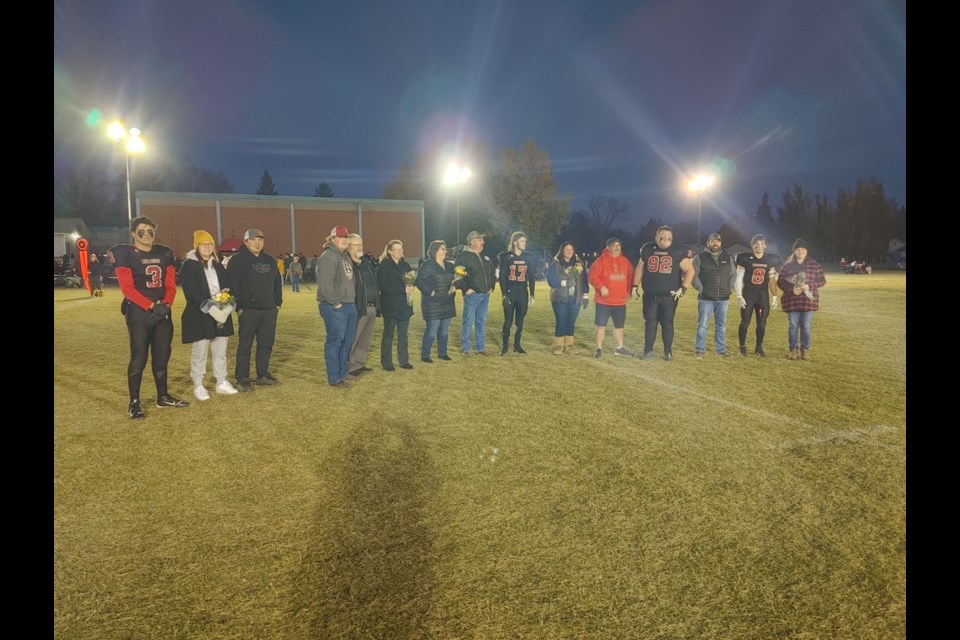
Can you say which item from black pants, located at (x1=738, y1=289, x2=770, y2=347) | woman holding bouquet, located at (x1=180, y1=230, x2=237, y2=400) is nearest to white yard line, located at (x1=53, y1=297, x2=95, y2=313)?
woman holding bouquet, located at (x1=180, y1=230, x2=237, y2=400)

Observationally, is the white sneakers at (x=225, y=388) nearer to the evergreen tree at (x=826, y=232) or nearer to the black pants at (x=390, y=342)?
the black pants at (x=390, y=342)

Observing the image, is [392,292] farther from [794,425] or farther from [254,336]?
[794,425]

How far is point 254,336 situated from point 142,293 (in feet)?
5.65

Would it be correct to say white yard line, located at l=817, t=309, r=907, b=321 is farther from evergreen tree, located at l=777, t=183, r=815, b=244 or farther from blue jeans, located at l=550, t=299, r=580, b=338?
evergreen tree, located at l=777, t=183, r=815, b=244

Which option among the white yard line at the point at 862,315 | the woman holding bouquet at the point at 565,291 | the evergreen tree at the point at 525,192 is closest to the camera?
the woman holding bouquet at the point at 565,291

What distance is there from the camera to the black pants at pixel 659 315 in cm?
973

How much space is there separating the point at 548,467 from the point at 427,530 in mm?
1497

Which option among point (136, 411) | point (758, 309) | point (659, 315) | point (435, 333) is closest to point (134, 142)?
point (435, 333)

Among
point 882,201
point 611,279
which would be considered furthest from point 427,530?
point 882,201

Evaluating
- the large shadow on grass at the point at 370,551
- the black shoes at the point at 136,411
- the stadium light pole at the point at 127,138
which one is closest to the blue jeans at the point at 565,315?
the large shadow on grass at the point at 370,551

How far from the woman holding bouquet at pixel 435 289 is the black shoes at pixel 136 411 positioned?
14.4 feet

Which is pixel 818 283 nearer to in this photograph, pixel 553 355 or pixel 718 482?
pixel 553 355

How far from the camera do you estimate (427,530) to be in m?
3.56
